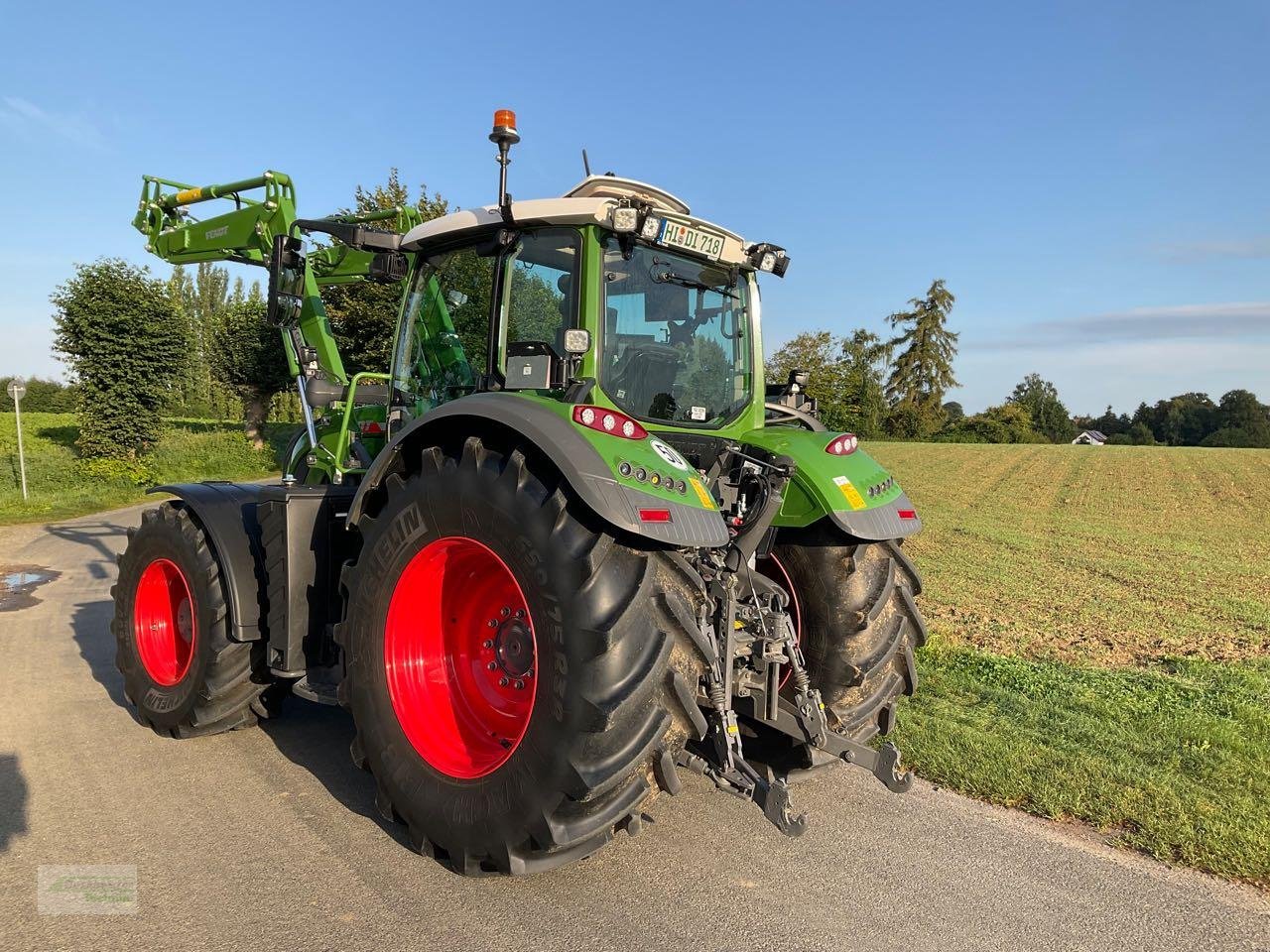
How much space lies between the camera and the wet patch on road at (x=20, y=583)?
8000mm

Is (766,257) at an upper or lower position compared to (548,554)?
upper

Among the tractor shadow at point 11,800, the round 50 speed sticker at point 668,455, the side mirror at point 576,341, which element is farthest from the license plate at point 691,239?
the tractor shadow at point 11,800

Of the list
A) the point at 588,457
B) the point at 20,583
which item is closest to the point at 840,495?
the point at 588,457

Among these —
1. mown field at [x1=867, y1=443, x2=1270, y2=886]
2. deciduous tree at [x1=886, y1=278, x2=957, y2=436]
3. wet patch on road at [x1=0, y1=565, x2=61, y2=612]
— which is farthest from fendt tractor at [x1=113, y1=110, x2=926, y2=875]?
deciduous tree at [x1=886, y1=278, x2=957, y2=436]

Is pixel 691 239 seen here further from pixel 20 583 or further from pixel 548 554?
pixel 20 583

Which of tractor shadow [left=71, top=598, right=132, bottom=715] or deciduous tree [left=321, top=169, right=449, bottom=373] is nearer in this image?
tractor shadow [left=71, top=598, right=132, bottom=715]

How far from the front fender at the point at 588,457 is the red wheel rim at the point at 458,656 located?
485mm

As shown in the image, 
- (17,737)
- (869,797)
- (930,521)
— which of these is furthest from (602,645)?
(930,521)

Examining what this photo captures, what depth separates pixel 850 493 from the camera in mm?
3746

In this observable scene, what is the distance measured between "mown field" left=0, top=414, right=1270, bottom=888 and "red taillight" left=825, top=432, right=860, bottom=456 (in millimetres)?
1557

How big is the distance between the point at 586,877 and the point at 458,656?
104cm

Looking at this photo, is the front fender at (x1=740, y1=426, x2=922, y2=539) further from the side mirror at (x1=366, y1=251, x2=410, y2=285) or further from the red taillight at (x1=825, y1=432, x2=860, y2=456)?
the side mirror at (x1=366, y1=251, x2=410, y2=285)

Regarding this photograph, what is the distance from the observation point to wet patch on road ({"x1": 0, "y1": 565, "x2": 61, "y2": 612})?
315 inches

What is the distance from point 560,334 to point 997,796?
2782 mm
